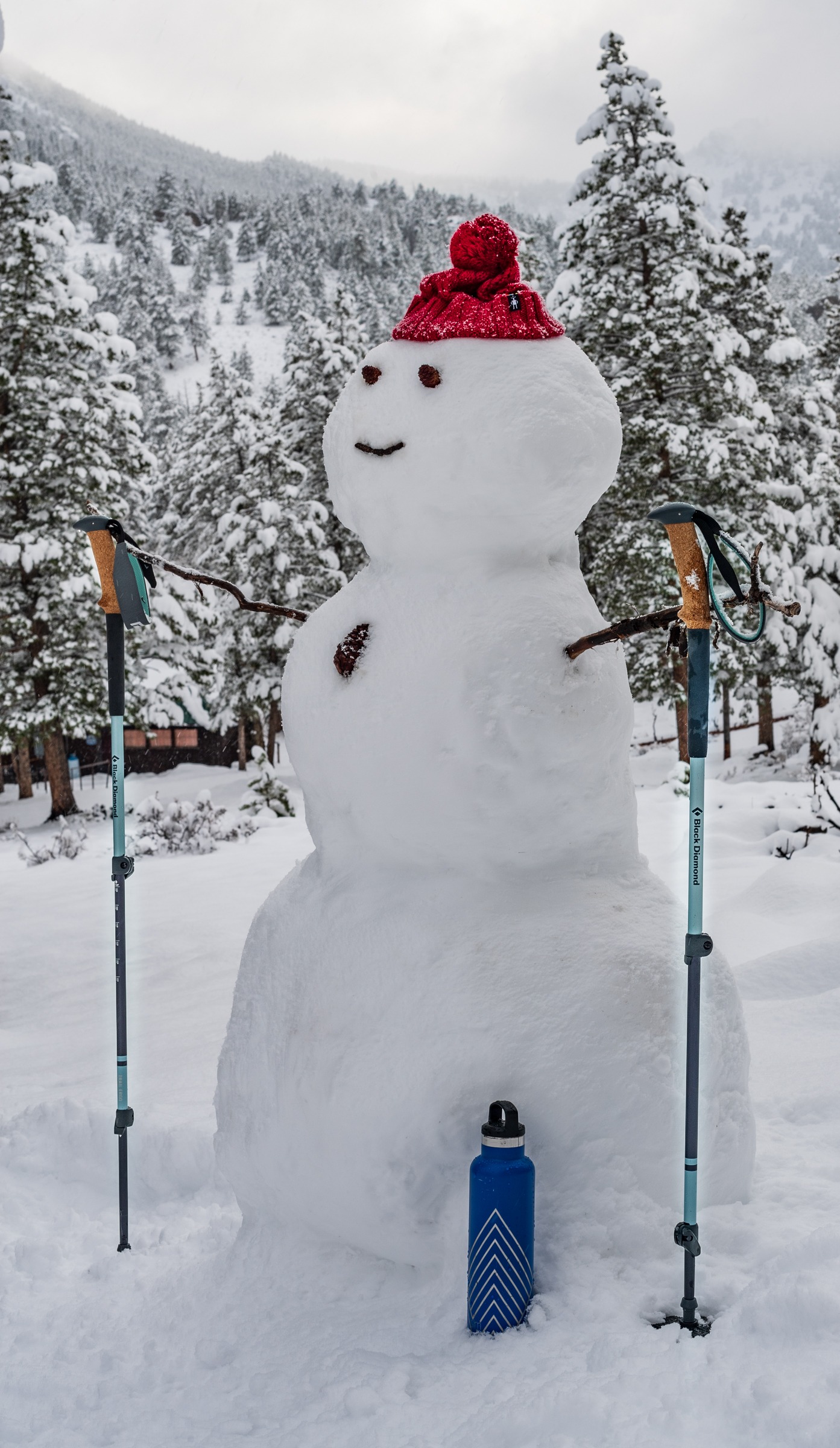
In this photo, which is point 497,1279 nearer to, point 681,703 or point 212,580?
point 212,580

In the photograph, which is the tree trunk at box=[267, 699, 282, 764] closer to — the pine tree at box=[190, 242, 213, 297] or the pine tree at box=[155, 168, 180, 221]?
the pine tree at box=[190, 242, 213, 297]

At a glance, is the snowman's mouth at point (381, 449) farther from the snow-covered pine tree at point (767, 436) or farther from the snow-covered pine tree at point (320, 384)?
the snow-covered pine tree at point (320, 384)

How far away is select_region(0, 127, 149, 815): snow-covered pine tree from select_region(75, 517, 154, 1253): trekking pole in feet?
39.0

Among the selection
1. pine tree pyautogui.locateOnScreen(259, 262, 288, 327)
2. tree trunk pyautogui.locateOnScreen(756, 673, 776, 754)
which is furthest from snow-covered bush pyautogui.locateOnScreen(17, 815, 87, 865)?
pine tree pyautogui.locateOnScreen(259, 262, 288, 327)

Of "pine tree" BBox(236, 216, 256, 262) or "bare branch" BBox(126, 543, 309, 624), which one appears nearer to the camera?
"bare branch" BBox(126, 543, 309, 624)

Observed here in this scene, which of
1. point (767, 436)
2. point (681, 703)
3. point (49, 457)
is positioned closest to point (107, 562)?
point (49, 457)

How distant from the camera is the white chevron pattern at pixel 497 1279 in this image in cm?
263

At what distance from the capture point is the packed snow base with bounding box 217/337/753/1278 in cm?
287

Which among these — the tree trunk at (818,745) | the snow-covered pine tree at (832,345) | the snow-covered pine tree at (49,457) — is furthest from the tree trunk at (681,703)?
the snow-covered pine tree at (832,345)

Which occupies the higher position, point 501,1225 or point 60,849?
point 501,1225

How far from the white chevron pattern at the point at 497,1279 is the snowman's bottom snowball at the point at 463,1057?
171 mm

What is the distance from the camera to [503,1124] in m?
2.68

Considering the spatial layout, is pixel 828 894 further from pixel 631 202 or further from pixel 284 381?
pixel 284 381

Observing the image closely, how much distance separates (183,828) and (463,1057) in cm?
892
